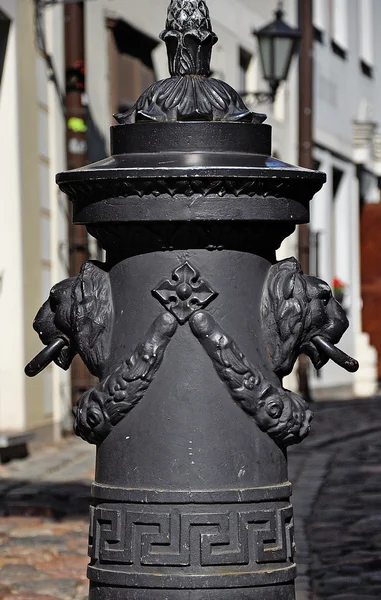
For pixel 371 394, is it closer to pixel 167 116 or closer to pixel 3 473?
pixel 3 473

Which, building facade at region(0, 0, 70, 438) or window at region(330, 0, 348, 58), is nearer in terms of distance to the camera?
building facade at region(0, 0, 70, 438)

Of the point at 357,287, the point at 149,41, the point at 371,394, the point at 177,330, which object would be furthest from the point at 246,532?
the point at 357,287

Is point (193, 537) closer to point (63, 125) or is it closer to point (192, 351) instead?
point (192, 351)

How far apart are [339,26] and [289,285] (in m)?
22.3

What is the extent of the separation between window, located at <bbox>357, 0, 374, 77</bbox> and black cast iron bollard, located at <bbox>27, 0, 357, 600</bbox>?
78.2 feet

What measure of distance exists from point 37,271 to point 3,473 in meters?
2.68

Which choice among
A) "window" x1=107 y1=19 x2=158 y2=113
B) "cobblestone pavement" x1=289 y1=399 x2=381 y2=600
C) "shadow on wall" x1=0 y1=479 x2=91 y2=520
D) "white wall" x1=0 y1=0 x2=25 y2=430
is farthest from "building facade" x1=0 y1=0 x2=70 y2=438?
"shadow on wall" x1=0 y1=479 x2=91 y2=520

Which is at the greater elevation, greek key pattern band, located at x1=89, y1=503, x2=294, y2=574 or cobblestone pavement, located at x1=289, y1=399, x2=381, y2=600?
greek key pattern band, located at x1=89, y1=503, x2=294, y2=574

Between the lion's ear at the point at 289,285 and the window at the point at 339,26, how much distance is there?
70.8ft

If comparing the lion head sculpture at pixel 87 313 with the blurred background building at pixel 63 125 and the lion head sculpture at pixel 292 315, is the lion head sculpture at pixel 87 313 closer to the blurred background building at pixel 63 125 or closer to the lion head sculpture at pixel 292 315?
the lion head sculpture at pixel 292 315

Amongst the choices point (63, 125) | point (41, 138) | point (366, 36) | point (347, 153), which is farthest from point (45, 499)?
point (366, 36)

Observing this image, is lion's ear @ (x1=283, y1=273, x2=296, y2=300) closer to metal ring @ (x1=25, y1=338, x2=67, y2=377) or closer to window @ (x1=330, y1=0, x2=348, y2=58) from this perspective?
metal ring @ (x1=25, y1=338, x2=67, y2=377)

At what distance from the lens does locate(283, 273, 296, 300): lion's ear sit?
334 cm

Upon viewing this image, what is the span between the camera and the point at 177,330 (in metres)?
3.28
